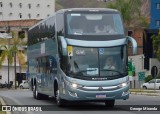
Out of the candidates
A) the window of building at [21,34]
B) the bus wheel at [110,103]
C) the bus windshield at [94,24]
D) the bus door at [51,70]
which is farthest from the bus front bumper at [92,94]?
the window of building at [21,34]

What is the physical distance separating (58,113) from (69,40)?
316 centimetres

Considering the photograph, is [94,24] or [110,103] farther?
[110,103]

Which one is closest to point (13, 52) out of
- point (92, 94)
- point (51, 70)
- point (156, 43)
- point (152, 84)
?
point (156, 43)

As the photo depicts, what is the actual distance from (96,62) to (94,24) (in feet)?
5.54

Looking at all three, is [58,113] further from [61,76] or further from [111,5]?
[111,5]

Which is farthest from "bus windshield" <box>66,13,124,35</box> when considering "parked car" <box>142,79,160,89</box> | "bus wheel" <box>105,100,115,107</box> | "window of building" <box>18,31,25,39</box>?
"window of building" <box>18,31,25,39</box>

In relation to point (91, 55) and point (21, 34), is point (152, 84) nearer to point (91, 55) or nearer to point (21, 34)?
point (91, 55)

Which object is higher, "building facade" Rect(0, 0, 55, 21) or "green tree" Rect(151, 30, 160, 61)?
"building facade" Rect(0, 0, 55, 21)

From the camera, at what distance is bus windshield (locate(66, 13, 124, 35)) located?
2198 centimetres

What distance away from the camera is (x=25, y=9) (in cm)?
15338

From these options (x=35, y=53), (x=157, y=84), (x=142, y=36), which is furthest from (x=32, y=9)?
(x=35, y=53)

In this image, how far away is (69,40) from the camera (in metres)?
21.8

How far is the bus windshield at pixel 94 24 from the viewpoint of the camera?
22.0m

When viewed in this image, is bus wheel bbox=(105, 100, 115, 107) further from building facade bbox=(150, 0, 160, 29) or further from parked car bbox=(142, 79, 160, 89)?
building facade bbox=(150, 0, 160, 29)
